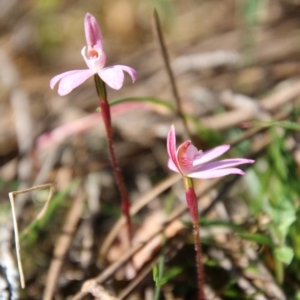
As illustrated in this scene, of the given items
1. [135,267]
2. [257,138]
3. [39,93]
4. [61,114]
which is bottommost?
[135,267]

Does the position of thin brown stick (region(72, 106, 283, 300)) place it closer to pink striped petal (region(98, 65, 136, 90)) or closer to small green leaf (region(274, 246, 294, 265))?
small green leaf (region(274, 246, 294, 265))

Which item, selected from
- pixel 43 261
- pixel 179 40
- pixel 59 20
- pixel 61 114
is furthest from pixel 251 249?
pixel 59 20

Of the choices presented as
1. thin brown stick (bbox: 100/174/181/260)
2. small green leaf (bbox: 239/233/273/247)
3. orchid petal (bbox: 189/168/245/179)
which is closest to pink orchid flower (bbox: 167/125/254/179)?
orchid petal (bbox: 189/168/245/179)

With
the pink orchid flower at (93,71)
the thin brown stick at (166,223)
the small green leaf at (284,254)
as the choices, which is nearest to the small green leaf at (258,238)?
the small green leaf at (284,254)

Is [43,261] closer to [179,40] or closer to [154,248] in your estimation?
[154,248]

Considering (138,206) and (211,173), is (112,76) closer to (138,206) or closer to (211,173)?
(211,173)

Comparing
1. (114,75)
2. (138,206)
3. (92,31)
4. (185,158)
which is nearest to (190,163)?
(185,158)
